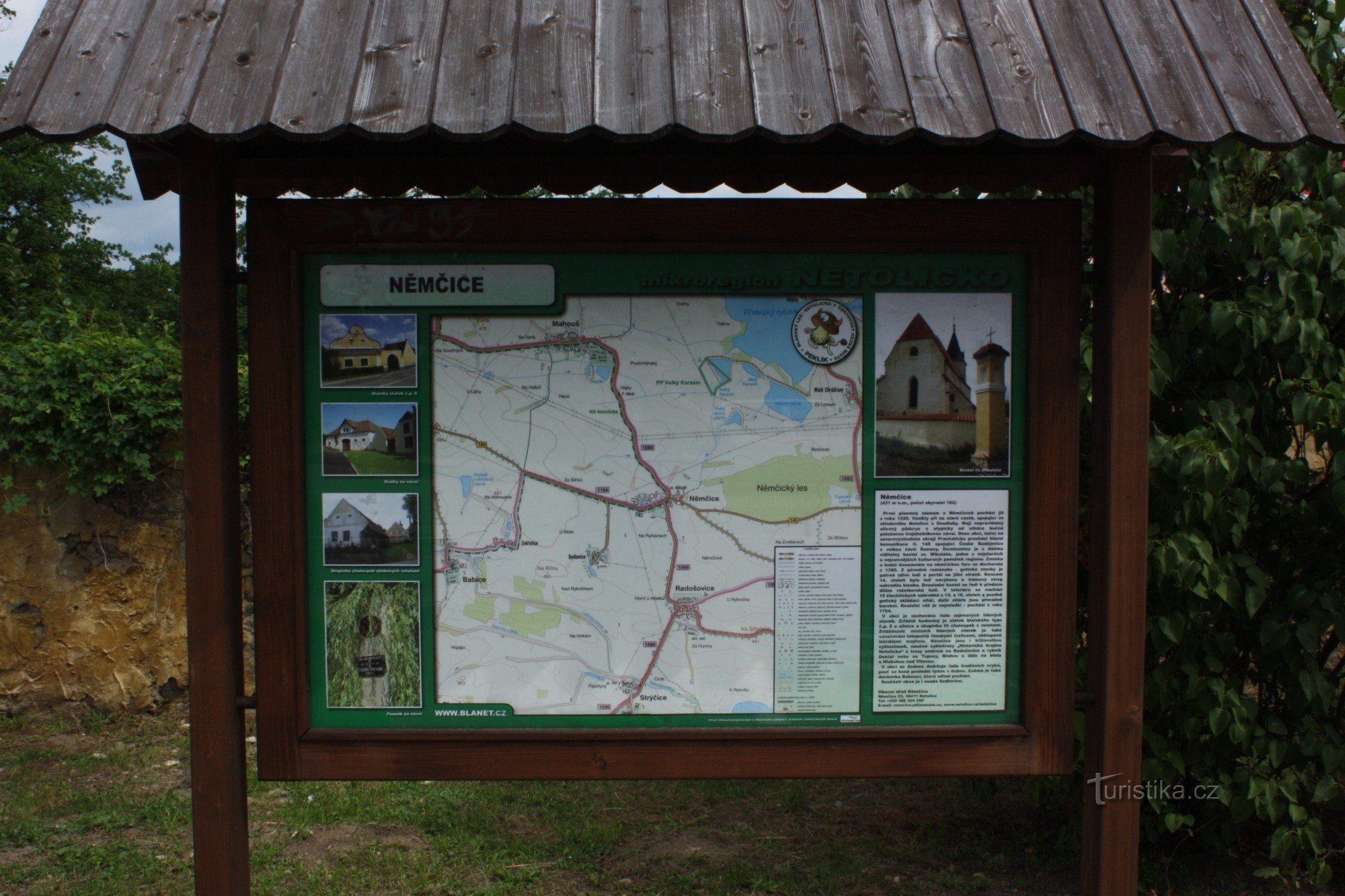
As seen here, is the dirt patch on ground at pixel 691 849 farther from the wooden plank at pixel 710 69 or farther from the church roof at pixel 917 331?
the wooden plank at pixel 710 69

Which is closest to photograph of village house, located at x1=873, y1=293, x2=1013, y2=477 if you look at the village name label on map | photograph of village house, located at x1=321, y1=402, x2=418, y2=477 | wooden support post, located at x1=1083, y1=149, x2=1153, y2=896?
wooden support post, located at x1=1083, y1=149, x2=1153, y2=896

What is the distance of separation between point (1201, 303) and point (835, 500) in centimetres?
183

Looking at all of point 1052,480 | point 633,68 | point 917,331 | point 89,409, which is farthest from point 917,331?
point 89,409

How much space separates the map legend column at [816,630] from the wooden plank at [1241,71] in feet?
4.60

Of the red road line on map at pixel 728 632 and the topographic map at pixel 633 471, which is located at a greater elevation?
the topographic map at pixel 633 471

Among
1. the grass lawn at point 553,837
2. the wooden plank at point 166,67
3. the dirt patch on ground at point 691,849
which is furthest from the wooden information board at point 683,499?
the dirt patch on ground at point 691,849

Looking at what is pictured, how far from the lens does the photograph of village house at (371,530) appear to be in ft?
8.41

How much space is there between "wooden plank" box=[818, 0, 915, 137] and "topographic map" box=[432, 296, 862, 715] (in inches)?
22.6

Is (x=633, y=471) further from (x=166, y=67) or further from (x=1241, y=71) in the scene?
(x=1241, y=71)

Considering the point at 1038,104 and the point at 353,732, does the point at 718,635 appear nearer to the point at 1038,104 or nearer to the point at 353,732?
the point at 353,732

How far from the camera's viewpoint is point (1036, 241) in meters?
2.56

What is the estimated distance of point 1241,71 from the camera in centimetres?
230

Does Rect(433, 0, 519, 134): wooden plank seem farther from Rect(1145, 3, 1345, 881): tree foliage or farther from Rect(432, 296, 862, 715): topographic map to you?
Rect(1145, 3, 1345, 881): tree foliage

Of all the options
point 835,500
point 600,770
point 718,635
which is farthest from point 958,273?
point 600,770
